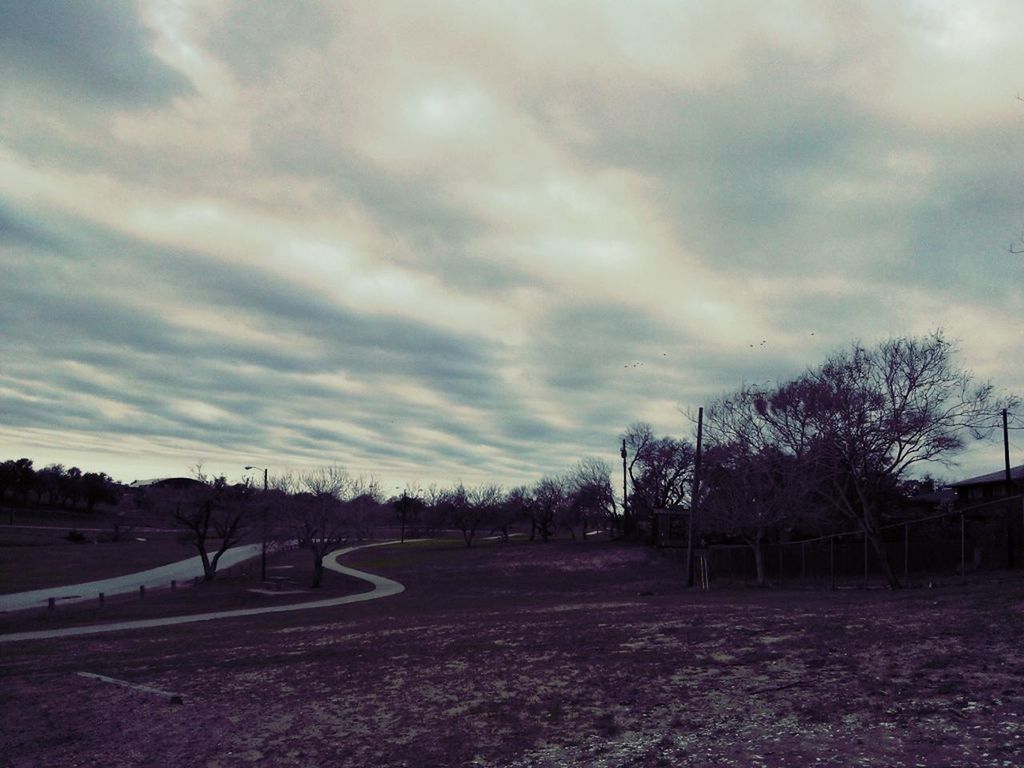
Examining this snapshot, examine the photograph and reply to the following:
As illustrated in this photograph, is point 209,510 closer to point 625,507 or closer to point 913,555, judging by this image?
point 625,507

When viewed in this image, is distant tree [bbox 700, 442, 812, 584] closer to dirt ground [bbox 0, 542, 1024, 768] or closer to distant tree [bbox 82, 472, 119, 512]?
dirt ground [bbox 0, 542, 1024, 768]

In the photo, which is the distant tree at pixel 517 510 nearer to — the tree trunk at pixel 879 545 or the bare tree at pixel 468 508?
the bare tree at pixel 468 508

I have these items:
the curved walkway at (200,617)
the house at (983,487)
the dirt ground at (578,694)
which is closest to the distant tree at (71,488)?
the curved walkway at (200,617)

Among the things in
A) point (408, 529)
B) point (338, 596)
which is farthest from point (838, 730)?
point (408, 529)

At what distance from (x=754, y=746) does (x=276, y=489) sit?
3106 inches

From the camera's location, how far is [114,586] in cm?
6309

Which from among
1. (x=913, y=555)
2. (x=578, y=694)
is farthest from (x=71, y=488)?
(x=578, y=694)

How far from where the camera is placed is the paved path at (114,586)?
163ft

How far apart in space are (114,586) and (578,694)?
5984 cm

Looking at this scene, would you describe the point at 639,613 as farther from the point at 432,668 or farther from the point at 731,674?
the point at 731,674

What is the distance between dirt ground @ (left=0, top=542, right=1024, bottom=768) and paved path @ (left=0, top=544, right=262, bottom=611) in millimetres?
30432

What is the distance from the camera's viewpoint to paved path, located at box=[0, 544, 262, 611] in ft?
163

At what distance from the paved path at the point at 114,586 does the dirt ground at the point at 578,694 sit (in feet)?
99.8

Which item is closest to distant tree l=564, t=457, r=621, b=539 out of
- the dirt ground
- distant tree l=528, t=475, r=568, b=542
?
distant tree l=528, t=475, r=568, b=542
